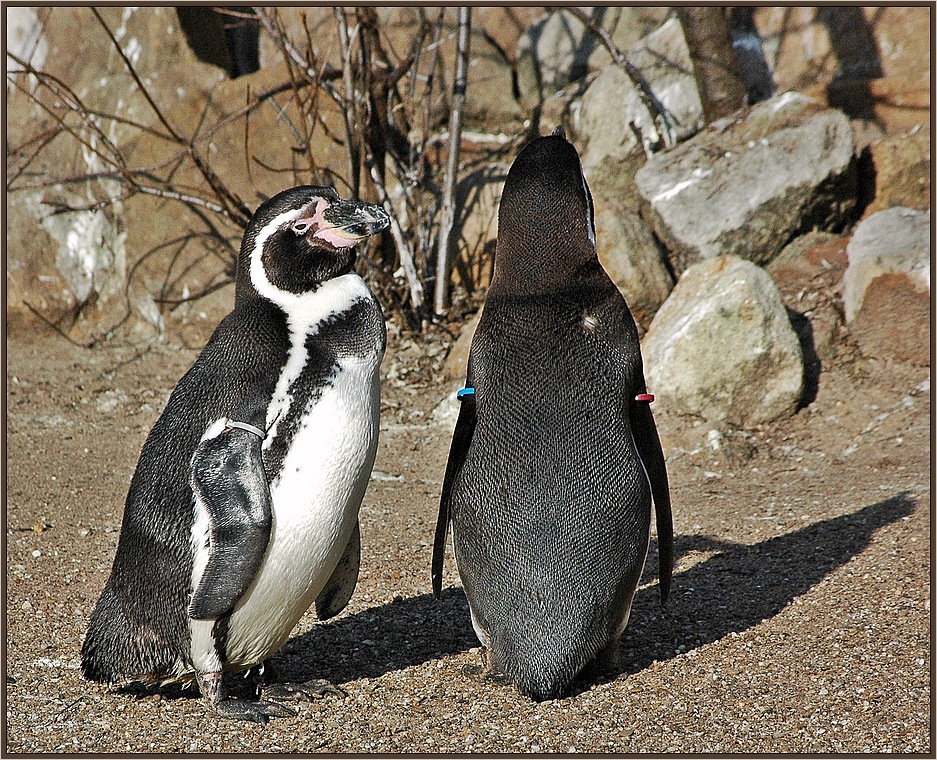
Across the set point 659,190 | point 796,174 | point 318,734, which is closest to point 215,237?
point 659,190

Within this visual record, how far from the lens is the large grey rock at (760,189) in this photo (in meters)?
5.27

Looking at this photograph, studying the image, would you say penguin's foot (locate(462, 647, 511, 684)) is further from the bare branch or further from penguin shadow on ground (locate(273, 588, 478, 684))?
the bare branch

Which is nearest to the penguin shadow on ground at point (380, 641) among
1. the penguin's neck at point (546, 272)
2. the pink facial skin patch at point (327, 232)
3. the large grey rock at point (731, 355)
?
the penguin's neck at point (546, 272)

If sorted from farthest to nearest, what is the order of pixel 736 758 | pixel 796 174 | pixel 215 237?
pixel 215 237, pixel 796 174, pixel 736 758

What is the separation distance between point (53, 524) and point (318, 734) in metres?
1.94

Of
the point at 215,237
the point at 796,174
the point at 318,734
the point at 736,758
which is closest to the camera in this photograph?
the point at 736,758

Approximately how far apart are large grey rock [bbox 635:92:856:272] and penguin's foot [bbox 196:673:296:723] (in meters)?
3.57

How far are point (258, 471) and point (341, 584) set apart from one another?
0.55 meters

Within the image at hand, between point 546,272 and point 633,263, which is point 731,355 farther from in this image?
point 546,272

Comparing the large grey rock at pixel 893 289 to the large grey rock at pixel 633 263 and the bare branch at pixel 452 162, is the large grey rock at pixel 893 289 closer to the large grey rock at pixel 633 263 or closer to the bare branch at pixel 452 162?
the large grey rock at pixel 633 263

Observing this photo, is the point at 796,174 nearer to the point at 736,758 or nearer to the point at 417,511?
the point at 417,511

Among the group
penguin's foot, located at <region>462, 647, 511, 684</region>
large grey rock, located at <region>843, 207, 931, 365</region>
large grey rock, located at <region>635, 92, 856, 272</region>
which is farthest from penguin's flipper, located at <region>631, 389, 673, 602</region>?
large grey rock, located at <region>635, 92, 856, 272</region>

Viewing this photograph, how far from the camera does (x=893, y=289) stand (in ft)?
15.1

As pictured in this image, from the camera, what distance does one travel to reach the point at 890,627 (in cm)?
272
